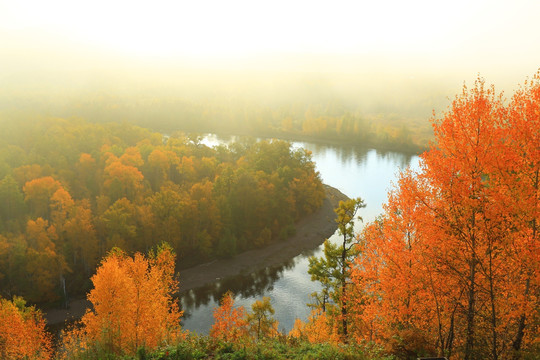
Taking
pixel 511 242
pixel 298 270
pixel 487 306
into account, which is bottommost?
pixel 298 270

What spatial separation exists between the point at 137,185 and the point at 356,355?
46.3 m

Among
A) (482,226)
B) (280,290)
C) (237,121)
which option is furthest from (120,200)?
(237,121)

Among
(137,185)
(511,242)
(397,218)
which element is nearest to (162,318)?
(397,218)

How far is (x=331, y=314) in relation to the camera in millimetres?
23859

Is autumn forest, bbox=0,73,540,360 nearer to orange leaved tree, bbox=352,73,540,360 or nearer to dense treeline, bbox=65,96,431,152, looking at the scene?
orange leaved tree, bbox=352,73,540,360

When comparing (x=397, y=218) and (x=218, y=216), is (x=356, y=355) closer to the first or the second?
(x=397, y=218)

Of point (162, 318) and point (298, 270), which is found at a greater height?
point (162, 318)

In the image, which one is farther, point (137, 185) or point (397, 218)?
point (137, 185)

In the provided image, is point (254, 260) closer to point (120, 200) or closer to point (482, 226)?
point (120, 200)

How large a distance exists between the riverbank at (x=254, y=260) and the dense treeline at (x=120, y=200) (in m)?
1.60

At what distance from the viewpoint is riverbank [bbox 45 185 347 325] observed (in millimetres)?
37062

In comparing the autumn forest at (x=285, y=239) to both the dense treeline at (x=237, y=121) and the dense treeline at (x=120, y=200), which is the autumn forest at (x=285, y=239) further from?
the dense treeline at (x=237, y=121)

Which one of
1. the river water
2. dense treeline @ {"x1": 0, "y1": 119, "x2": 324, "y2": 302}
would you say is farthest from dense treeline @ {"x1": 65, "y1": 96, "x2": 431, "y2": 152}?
dense treeline @ {"x1": 0, "y1": 119, "x2": 324, "y2": 302}

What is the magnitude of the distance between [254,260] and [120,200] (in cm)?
1808
